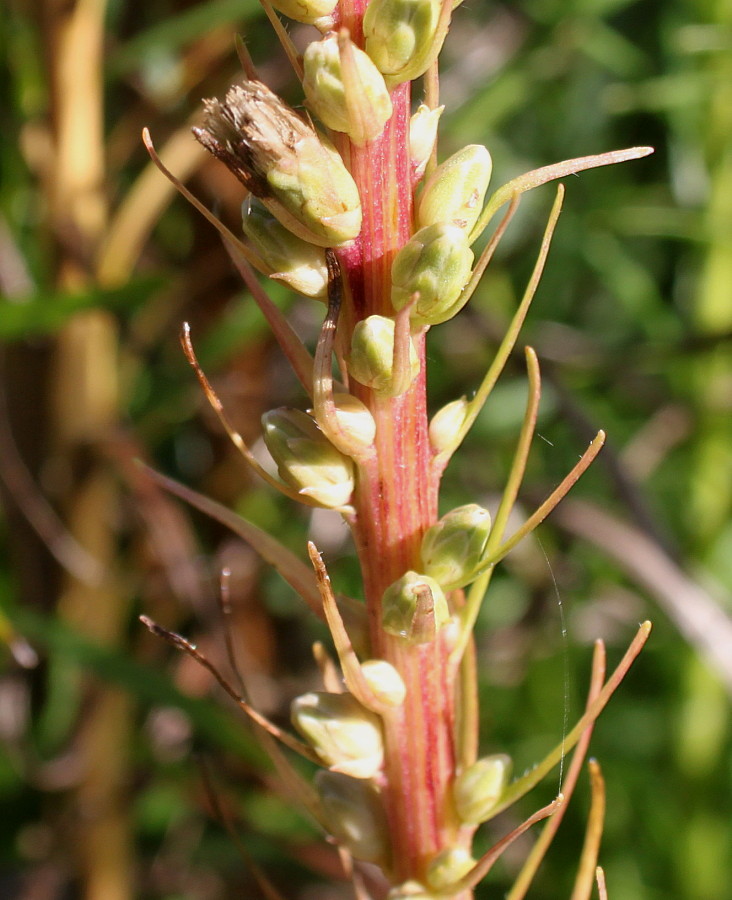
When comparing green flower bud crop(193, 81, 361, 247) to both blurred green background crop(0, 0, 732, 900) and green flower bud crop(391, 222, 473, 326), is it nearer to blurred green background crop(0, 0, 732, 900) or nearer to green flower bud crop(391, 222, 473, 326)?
green flower bud crop(391, 222, 473, 326)

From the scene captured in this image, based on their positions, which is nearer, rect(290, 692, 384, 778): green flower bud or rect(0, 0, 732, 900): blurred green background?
rect(290, 692, 384, 778): green flower bud

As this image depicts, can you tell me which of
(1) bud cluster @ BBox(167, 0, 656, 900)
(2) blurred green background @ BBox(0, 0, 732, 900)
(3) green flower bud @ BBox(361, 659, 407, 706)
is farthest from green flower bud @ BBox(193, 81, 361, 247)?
(2) blurred green background @ BBox(0, 0, 732, 900)

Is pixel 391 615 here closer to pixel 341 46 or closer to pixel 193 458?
pixel 341 46

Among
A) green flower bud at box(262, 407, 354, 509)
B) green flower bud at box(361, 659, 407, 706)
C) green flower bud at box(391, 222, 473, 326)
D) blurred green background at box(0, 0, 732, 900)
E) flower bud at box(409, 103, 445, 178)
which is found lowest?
blurred green background at box(0, 0, 732, 900)

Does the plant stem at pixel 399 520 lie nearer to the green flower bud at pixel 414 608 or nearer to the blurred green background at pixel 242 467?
the green flower bud at pixel 414 608

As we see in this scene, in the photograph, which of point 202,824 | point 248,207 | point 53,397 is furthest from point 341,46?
point 202,824

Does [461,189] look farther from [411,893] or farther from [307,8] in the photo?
[411,893]
